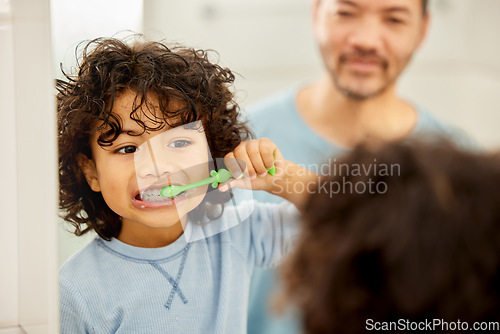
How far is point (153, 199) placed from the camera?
0.66 meters

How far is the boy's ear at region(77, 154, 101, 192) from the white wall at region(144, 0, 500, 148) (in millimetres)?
174

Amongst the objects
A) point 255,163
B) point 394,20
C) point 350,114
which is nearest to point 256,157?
point 255,163

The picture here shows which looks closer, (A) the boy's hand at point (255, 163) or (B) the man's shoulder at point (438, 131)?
(B) the man's shoulder at point (438, 131)

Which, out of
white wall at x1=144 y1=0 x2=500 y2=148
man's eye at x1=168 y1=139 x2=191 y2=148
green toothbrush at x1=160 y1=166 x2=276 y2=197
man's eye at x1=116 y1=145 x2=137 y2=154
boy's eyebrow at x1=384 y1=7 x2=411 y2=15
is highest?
boy's eyebrow at x1=384 y1=7 x2=411 y2=15

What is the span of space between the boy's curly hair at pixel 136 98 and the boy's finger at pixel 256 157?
16mm

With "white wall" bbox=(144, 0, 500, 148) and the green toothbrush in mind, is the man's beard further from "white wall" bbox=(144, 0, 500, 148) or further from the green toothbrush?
the green toothbrush

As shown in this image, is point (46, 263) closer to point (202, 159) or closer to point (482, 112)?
point (202, 159)

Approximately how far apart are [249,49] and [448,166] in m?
0.29

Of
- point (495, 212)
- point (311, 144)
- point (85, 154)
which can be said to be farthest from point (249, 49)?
point (495, 212)

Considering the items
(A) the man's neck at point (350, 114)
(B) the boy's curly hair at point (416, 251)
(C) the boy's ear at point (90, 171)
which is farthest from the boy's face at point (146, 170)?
(B) the boy's curly hair at point (416, 251)

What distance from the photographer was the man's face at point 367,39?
2.03 feet

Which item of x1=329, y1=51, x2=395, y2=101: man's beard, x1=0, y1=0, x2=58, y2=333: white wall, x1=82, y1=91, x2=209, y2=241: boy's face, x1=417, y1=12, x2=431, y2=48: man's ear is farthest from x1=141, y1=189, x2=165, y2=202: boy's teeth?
x1=417, y1=12, x2=431, y2=48: man's ear

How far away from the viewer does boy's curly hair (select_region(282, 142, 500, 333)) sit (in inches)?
16.9

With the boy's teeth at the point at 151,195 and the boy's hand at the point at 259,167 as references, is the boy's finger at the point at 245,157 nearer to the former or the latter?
the boy's hand at the point at 259,167
